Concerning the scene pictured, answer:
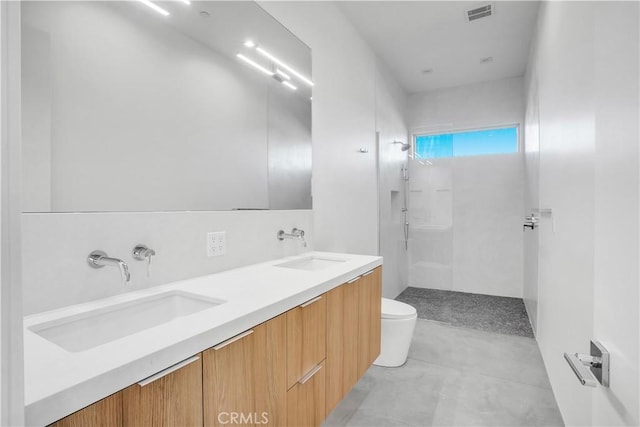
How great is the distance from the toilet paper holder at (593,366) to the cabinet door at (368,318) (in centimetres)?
97

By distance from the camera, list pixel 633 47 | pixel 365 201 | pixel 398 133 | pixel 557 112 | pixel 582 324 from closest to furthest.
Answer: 1. pixel 633 47
2. pixel 582 324
3. pixel 557 112
4. pixel 365 201
5. pixel 398 133

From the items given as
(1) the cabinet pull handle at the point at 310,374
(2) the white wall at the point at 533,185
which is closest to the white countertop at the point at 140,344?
(1) the cabinet pull handle at the point at 310,374

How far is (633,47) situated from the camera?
0.65m

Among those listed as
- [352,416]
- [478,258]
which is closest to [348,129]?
[352,416]

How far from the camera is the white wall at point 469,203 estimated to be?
13.2ft

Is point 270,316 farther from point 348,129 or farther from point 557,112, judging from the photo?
point 348,129

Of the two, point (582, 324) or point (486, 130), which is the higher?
point (486, 130)

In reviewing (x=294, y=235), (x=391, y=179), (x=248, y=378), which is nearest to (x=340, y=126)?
(x=294, y=235)

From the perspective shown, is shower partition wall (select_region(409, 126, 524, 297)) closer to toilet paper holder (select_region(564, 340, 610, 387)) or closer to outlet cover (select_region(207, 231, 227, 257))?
outlet cover (select_region(207, 231, 227, 257))

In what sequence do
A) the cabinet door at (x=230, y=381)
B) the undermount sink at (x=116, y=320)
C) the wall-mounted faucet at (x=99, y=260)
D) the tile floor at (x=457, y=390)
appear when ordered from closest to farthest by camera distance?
the cabinet door at (x=230, y=381) < the undermount sink at (x=116, y=320) < the wall-mounted faucet at (x=99, y=260) < the tile floor at (x=457, y=390)

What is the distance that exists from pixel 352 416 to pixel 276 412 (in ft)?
3.20

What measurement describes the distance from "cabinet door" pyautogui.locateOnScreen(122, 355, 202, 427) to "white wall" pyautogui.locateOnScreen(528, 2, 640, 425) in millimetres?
910

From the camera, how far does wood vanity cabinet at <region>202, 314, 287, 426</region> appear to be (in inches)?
32.1

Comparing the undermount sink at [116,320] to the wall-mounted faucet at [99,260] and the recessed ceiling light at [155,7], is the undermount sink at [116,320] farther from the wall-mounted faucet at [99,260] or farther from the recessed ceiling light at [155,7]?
the recessed ceiling light at [155,7]
